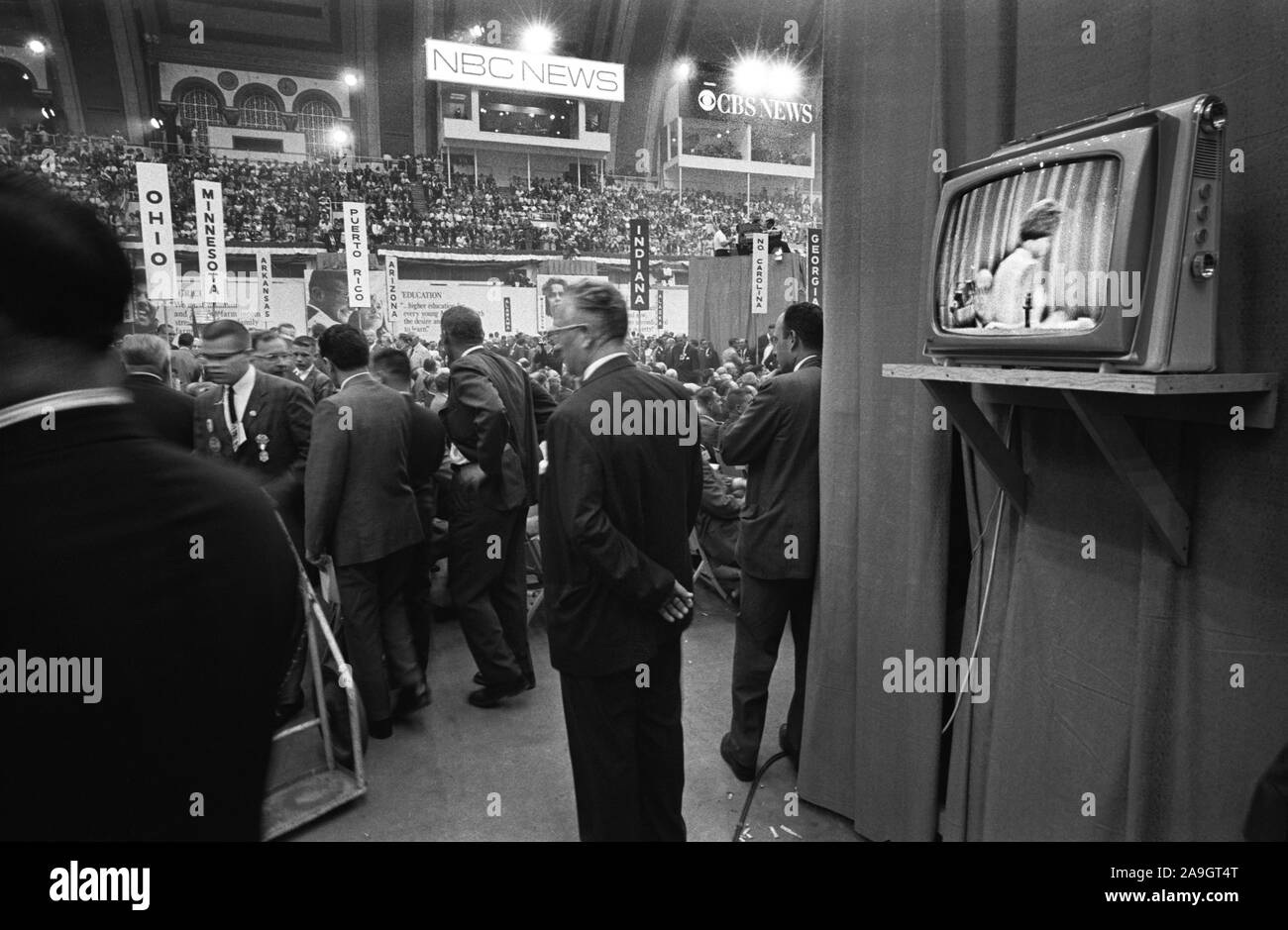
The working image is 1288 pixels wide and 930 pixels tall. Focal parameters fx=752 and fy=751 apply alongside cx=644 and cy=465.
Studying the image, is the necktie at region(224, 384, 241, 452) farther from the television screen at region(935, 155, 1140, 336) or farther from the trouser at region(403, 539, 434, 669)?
the television screen at region(935, 155, 1140, 336)

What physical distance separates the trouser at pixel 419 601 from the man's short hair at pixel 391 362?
0.90 meters

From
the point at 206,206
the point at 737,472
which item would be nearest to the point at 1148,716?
the point at 737,472

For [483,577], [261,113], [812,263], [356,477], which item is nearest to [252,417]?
[356,477]

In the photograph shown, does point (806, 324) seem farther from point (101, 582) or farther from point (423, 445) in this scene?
point (101, 582)

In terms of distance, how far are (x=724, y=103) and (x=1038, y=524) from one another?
27191 millimetres

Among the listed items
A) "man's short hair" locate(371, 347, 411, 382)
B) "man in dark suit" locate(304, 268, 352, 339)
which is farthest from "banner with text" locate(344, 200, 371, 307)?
"man in dark suit" locate(304, 268, 352, 339)

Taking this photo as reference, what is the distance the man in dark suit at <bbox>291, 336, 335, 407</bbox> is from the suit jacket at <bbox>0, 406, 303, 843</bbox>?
447 cm

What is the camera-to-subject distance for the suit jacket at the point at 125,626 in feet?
2.69

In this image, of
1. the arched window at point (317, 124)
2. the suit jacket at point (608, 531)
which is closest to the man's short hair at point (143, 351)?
the suit jacket at point (608, 531)

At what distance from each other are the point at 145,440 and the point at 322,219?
20.9 m

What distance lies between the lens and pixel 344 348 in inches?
136

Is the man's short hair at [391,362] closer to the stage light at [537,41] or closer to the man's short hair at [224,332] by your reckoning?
the man's short hair at [224,332]

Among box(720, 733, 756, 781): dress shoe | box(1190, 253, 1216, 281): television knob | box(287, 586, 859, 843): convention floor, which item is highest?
box(1190, 253, 1216, 281): television knob

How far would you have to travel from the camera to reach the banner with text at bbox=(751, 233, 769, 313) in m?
8.84
